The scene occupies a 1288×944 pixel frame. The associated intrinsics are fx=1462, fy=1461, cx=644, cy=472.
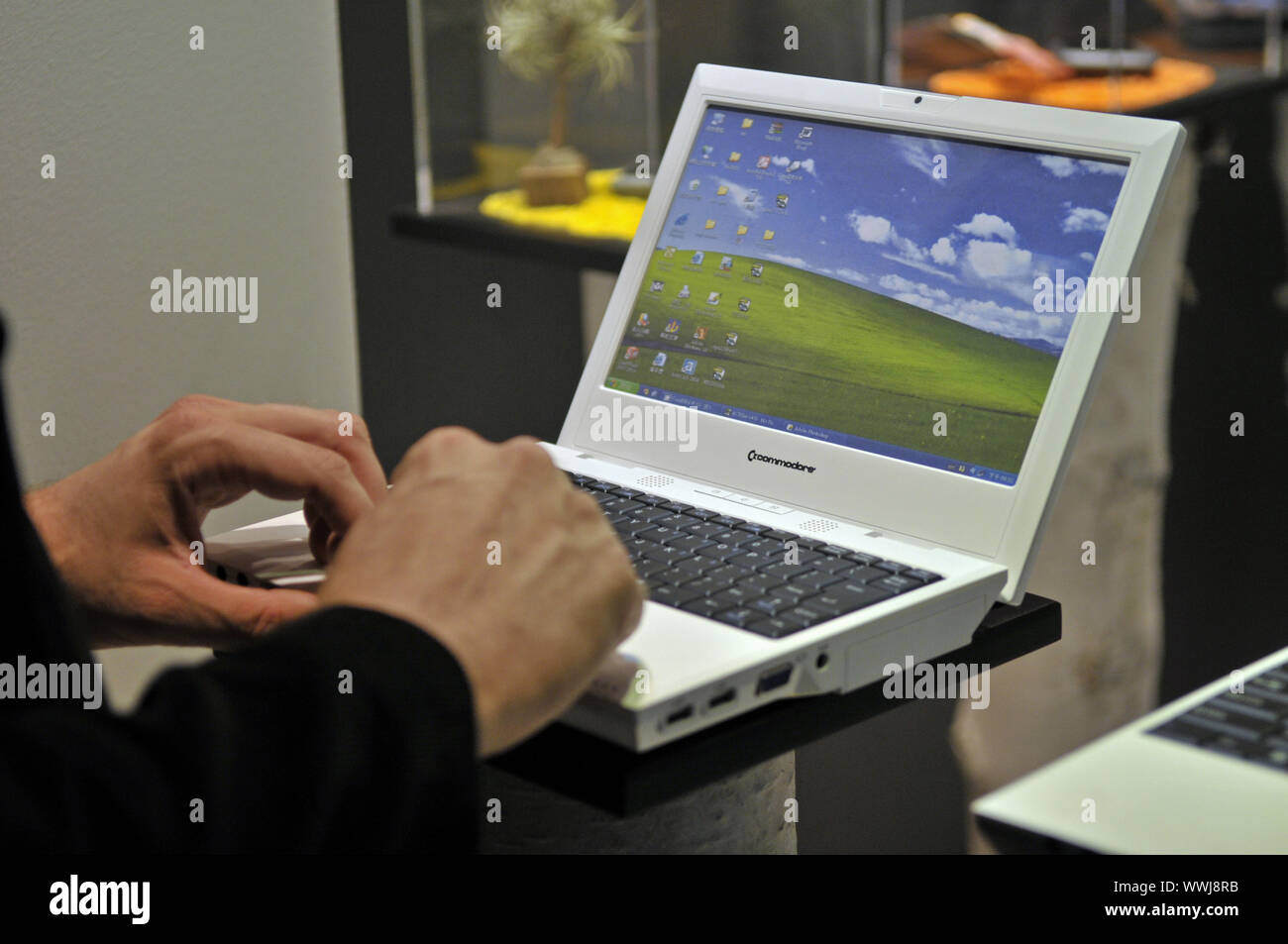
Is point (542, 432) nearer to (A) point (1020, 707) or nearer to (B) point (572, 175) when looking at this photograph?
(B) point (572, 175)

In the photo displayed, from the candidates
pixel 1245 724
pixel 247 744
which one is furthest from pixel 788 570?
pixel 247 744

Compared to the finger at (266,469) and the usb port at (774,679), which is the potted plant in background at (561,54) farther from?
the usb port at (774,679)

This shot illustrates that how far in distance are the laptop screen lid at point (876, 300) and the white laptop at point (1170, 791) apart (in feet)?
0.63

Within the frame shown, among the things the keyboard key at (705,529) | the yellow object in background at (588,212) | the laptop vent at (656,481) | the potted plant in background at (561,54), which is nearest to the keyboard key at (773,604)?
the keyboard key at (705,529)

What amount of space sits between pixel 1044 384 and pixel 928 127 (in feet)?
0.62

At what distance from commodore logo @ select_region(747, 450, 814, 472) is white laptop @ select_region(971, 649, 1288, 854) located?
1.03 feet

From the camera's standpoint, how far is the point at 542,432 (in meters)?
2.08

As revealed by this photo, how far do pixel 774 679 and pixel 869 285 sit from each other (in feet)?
1.02

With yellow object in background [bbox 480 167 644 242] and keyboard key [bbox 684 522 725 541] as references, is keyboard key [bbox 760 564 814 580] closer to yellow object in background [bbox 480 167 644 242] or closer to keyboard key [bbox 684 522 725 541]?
keyboard key [bbox 684 522 725 541]

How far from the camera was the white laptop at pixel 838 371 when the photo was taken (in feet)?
2.54

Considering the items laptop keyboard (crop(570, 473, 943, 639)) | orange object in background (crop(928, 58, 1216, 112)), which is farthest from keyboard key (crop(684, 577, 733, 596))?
orange object in background (crop(928, 58, 1216, 112))

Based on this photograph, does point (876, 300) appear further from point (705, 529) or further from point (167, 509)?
point (167, 509)

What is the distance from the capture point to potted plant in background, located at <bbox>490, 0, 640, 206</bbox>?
2076 mm

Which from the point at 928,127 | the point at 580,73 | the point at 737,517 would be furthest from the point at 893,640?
the point at 580,73
